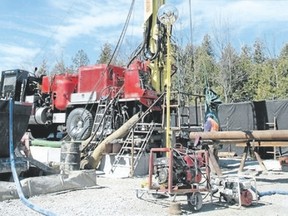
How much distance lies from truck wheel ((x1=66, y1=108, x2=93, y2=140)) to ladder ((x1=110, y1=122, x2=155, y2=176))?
1732mm

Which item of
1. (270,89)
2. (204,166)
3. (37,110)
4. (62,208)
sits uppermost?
(270,89)

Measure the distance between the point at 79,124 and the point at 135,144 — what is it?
98.5 inches

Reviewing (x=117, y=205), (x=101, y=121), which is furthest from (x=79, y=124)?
(x=117, y=205)

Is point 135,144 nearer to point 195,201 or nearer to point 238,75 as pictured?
point 195,201

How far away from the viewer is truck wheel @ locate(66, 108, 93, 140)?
44.5 ft

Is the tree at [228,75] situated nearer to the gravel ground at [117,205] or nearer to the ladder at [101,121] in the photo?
the ladder at [101,121]

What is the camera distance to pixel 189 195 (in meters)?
6.93

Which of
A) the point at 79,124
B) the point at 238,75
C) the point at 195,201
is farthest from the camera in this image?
the point at 238,75

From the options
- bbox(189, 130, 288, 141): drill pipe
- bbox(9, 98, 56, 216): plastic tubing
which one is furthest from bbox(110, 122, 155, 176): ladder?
bbox(9, 98, 56, 216): plastic tubing

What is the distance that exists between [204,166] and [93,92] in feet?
23.1

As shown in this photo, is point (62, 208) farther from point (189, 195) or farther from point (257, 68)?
point (257, 68)

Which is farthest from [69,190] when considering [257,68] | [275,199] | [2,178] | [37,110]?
[257,68]

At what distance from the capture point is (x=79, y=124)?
14.0 metres

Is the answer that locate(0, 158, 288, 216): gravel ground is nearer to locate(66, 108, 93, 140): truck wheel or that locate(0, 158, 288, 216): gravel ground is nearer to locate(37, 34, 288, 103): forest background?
locate(66, 108, 93, 140): truck wheel
